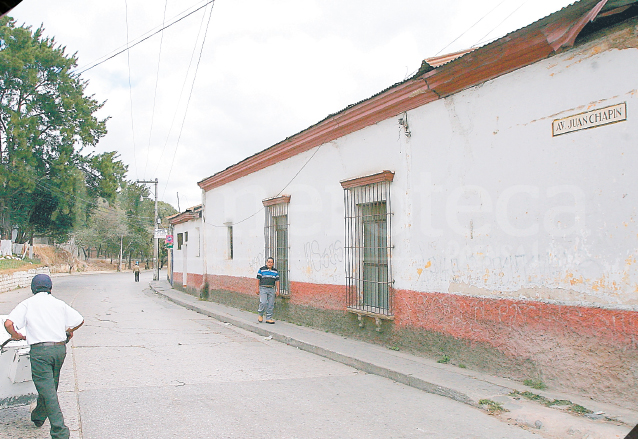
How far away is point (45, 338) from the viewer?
4.13 metres

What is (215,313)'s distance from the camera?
13672mm

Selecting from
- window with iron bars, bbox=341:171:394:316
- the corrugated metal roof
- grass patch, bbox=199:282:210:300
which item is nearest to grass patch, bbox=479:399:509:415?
window with iron bars, bbox=341:171:394:316

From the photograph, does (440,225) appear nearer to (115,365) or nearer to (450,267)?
(450,267)

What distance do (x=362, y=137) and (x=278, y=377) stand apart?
14.6 feet

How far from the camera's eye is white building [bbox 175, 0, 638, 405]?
5.00 metres

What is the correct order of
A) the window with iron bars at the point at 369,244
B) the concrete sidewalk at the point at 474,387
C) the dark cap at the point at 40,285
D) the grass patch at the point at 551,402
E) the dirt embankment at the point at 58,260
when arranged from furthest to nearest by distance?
the dirt embankment at the point at 58,260, the window with iron bars at the point at 369,244, the grass patch at the point at 551,402, the concrete sidewalk at the point at 474,387, the dark cap at the point at 40,285

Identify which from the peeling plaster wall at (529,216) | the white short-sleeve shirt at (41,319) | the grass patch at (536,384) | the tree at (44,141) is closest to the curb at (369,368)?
the grass patch at (536,384)

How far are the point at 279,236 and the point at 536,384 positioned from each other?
779cm

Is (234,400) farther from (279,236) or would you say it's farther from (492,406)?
(279,236)

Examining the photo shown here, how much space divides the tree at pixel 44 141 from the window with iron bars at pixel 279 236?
2366cm

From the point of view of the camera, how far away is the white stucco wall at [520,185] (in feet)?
16.5

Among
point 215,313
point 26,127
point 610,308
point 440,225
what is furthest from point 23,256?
point 610,308

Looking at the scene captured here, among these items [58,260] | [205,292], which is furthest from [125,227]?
[205,292]

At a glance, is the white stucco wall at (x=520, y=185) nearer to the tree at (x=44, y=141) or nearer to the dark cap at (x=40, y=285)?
the dark cap at (x=40, y=285)
